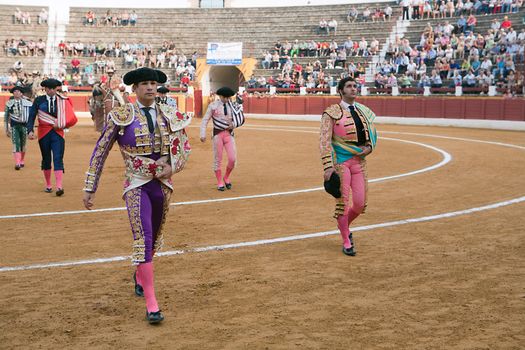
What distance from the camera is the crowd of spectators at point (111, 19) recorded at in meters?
36.5

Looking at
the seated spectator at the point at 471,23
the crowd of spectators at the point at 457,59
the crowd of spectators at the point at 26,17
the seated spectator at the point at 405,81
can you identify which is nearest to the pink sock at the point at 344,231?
the crowd of spectators at the point at 457,59

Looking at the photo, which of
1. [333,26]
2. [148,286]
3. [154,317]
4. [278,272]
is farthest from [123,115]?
[333,26]

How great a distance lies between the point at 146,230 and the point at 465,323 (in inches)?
76.1

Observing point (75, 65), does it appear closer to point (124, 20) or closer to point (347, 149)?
point (124, 20)

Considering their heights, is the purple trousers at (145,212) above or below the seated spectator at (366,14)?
below

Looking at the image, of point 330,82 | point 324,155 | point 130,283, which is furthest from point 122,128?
point 330,82

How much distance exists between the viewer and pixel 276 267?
5207 millimetres

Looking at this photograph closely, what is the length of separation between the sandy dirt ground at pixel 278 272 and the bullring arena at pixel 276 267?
0.05 feet

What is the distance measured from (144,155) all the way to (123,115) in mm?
270

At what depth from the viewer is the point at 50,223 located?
6965 mm

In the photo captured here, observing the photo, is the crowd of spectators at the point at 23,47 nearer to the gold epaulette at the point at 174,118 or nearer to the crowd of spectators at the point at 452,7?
the crowd of spectators at the point at 452,7

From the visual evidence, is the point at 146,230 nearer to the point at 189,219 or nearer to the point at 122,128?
the point at 122,128

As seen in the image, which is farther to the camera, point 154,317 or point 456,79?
point 456,79

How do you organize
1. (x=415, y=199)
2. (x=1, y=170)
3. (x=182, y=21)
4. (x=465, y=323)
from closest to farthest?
(x=465, y=323) → (x=415, y=199) → (x=1, y=170) → (x=182, y=21)
